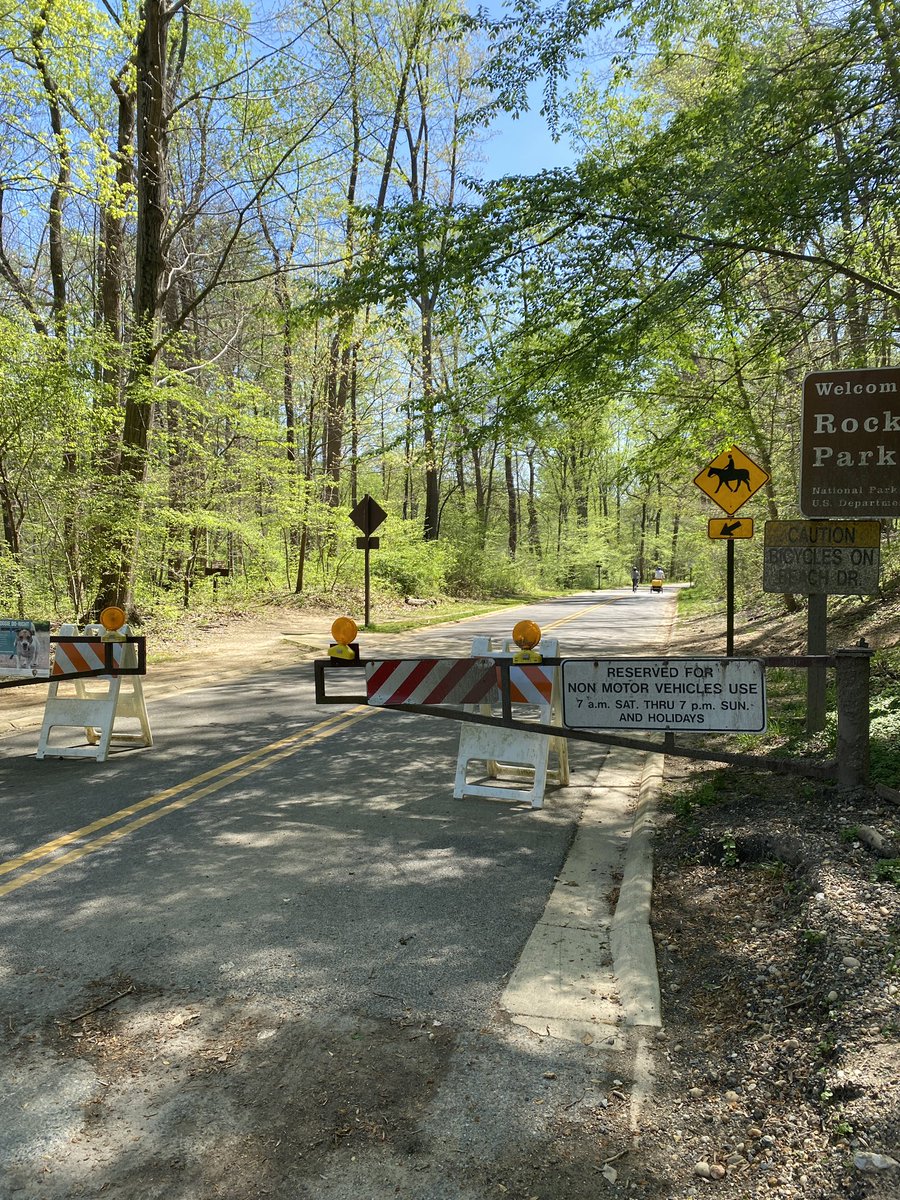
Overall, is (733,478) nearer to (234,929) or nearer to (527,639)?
(527,639)

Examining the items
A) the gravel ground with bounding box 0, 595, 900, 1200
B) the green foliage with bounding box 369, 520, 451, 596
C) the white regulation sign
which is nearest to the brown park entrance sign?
the white regulation sign

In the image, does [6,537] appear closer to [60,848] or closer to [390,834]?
[60,848]

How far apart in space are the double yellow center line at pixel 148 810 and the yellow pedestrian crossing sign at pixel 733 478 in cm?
662

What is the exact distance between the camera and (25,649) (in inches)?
299

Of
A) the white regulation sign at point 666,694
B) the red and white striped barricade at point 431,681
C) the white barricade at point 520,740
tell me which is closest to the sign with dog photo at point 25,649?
the red and white striped barricade at point 431,681

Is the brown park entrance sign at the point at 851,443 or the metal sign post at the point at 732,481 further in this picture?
the metal sign post at the point at 732,481

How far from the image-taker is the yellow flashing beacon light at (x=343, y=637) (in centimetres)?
559

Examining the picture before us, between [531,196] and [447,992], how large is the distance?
24.1 feet

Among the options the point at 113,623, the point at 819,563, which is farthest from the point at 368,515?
the point at 819,563

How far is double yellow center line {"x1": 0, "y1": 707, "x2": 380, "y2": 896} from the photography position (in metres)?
4.97

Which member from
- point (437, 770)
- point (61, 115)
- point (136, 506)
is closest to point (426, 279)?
point (437, 770)

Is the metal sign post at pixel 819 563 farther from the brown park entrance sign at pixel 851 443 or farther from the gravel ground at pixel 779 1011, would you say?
the gravel ground at pixel 779 1011

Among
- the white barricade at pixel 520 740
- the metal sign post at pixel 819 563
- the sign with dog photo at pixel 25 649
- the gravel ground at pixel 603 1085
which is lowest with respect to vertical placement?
the gravel ground at pixel 603 1085

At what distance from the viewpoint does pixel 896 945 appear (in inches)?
127
